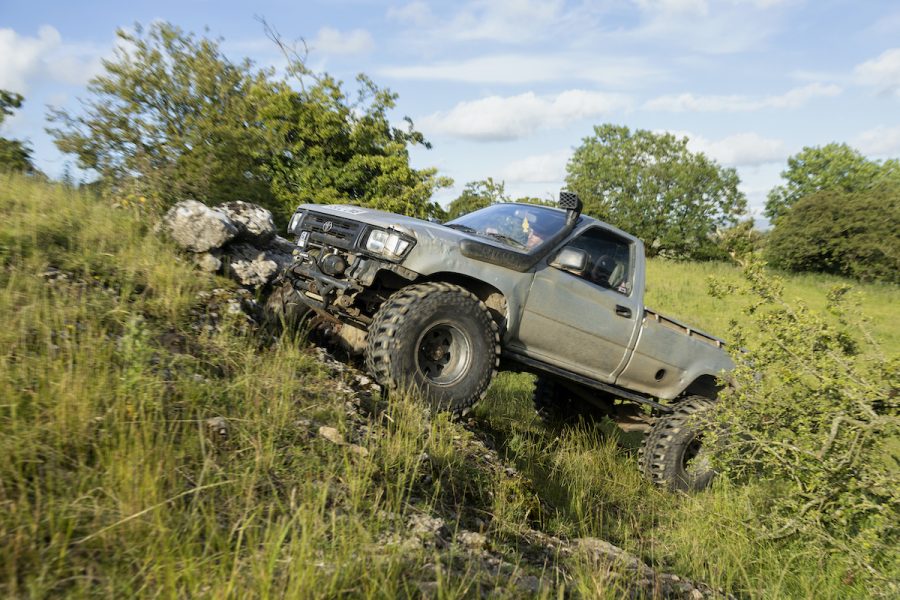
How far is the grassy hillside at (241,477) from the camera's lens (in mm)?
2365

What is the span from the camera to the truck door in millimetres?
5273

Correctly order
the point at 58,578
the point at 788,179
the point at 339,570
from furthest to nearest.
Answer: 1. the point at 788,179
2. the point at 339,570
3. the point at 58,578

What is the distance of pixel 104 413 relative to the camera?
3.10 m

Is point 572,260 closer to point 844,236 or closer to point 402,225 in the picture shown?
point 402,225

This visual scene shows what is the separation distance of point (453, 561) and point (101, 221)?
4.68 meters

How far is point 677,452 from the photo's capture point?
599 cm

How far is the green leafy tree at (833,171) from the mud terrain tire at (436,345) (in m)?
65.5

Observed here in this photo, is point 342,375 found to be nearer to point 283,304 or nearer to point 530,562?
point 283,304

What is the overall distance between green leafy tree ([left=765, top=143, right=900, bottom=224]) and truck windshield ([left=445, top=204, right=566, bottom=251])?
64072 mm

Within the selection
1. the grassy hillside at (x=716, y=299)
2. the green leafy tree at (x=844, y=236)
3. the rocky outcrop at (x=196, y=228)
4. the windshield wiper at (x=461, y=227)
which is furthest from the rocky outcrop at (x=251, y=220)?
the green leafy tree at (x=844, y=236)

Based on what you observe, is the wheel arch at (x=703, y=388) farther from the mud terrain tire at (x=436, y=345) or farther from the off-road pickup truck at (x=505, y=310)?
the mud terrain tire at (x=436, y=345)

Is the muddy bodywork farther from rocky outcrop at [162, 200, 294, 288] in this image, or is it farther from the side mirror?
rocky outcrop at [162, 200, 294, 288]

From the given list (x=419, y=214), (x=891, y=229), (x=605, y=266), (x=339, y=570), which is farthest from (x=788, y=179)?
(x=339, y=570)

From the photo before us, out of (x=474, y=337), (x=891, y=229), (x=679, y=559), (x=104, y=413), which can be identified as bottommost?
(x=679, y=559)
